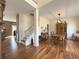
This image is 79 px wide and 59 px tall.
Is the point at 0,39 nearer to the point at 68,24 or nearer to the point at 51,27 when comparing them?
the point at 68,24

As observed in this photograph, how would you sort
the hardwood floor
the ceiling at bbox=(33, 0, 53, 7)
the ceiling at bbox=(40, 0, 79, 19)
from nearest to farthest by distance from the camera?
the hardwood floor → the ceiling at bbox=(33, 0, 53, 7) → the ceiling at bbox=(40, 0, 79, 19)

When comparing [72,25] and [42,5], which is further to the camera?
[72,25]

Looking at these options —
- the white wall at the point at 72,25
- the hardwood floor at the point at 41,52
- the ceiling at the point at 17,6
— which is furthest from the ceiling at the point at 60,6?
the white wall at the point at 72,25

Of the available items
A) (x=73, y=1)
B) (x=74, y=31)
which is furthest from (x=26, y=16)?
(x=74, y=31)

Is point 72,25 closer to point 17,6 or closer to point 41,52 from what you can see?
point 17,6

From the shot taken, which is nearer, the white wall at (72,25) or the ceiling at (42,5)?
the ceiling at (42,5)

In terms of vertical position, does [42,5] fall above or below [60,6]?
below

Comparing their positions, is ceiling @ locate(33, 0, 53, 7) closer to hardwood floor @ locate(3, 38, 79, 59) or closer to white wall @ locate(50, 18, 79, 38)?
hardwood floor @ locate(3, 38, 79, 59)

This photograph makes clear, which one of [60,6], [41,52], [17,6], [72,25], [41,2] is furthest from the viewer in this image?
[72,25]

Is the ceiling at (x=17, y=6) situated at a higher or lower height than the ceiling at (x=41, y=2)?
lower

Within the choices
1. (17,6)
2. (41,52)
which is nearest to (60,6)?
(17,6)

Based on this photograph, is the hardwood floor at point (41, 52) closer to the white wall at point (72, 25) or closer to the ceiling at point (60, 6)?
the ceiling at point (60, 6)

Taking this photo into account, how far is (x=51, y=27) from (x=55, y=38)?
4350mm

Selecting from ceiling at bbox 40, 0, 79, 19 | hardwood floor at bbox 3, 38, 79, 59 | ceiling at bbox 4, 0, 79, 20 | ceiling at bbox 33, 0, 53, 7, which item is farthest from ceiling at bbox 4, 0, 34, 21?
hardwood floor at bbox 3, 38, 79, 59
